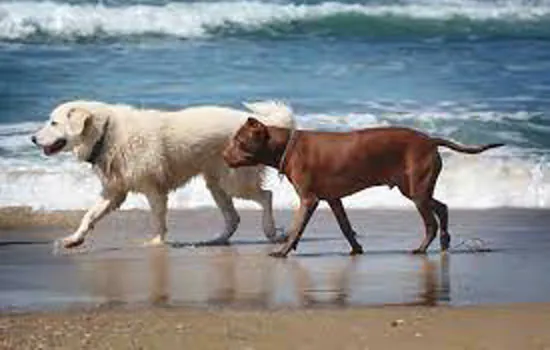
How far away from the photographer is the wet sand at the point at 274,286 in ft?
21.2

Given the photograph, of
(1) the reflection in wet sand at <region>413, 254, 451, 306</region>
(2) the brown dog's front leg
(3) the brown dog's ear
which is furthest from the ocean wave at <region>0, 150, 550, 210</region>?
(1) the reflection in wet sand at <region>413, 254, 451, 306</region>

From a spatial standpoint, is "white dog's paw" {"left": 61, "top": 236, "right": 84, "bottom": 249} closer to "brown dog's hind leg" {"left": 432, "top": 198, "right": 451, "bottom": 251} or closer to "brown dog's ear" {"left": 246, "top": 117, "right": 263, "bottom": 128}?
"brown dog's ear" {"left": 246, "top": 117, "right": 263, "bottom": 128}

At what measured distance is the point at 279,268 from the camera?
898 centimetres

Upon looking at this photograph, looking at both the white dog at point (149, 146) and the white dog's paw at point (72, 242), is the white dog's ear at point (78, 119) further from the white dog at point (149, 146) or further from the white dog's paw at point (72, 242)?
the white dog's paw at point (72, 242)

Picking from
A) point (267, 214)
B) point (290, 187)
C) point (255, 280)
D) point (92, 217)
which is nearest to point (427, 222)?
point (267, 214)

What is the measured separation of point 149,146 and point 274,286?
2.37 metres

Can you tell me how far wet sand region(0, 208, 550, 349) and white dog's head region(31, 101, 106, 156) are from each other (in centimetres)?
63

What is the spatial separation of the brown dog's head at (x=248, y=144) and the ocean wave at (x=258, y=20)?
12272mm

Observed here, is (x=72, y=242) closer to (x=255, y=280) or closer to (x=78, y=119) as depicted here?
(x=78, y=119)

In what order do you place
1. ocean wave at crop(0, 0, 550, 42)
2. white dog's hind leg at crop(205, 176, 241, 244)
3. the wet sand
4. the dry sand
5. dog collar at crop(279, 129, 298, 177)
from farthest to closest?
ocean wave at crop(0, 0, 550, 42) → white dog's hind leg at crop(205, 176, 241, 244) → dog collar at crop(279, 129, 298, 177) → the wet sand → the dry sand

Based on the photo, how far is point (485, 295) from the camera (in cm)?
783

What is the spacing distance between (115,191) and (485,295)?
324cm

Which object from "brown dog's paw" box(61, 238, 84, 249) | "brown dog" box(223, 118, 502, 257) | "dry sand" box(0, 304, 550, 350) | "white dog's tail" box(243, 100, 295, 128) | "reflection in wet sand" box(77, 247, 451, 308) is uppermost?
"white dog's tail" box(243, 100, 295, 128)

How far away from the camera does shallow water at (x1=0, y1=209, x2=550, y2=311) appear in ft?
25.5
